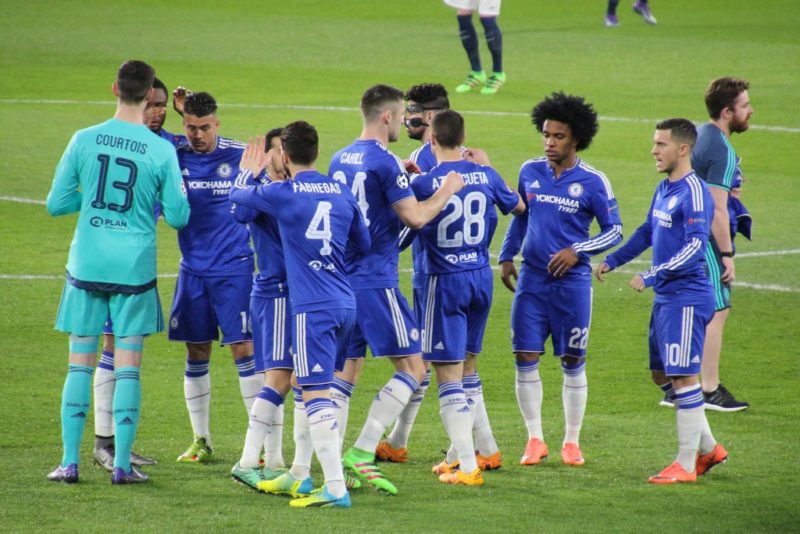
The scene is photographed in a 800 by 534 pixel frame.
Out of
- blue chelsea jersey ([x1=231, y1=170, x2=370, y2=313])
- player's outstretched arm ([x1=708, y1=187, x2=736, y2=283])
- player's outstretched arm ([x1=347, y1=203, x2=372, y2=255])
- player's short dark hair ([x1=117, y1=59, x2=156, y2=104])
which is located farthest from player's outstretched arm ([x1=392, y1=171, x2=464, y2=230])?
player's outstretched arm ([x1=708, y1=187, x2=736, y2=283])

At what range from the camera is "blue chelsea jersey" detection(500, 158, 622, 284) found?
321 inches

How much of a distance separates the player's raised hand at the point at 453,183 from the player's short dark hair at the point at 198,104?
57.9 inches

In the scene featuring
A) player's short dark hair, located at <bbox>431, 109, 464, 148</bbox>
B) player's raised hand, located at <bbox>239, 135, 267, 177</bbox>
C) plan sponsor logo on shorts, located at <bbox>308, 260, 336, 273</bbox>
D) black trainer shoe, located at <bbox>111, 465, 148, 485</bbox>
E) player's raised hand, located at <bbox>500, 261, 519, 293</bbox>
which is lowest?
black trainer shoe, located at <bbox>111, 465, 148, 485</bbox>

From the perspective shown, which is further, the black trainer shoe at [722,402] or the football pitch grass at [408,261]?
the black trainer shoe at [722,402]

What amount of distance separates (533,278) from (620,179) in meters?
9.57

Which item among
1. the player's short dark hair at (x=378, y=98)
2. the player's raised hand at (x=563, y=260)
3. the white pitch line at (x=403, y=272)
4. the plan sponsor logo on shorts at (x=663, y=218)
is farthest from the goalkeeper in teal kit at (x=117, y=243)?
the white pitch line at (x=403, y=272)

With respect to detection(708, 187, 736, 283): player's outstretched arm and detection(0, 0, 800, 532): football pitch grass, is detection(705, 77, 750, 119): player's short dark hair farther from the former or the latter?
detection(0, 0, 800, 532): football pitch grass

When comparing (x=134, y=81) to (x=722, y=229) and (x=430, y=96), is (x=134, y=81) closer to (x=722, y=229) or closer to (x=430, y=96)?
(x=430, y=96)

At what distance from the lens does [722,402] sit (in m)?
9.52

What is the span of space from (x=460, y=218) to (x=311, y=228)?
1.03 m

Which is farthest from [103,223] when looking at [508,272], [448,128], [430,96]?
[508,272]

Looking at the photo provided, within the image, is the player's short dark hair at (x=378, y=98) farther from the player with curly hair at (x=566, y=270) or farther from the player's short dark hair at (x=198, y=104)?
the player with curly hair at (x=566, y=270)

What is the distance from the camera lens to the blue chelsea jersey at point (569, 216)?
26.8 feet

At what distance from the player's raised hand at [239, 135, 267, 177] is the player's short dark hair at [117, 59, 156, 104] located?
2.05ft
